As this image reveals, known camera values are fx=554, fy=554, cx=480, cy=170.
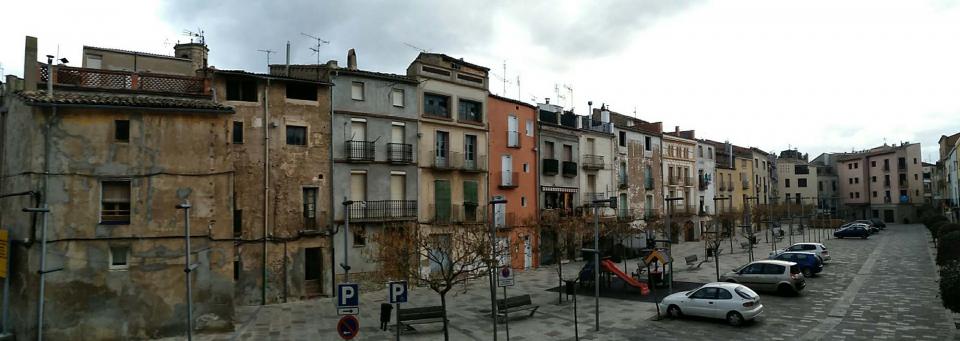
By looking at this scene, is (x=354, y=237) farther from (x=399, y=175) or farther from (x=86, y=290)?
(x=86, y=290)

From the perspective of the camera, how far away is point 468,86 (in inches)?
1506

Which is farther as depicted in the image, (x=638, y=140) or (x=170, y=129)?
(x=638, y=140)

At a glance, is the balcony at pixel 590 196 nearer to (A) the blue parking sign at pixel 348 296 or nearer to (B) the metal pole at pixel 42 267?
(A) the blue parking sign at pixel 348 296

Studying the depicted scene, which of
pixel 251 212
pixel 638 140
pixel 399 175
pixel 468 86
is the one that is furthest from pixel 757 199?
pixel 251 212

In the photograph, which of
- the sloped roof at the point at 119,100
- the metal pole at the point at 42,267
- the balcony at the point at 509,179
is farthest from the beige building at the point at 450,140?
the metal pole at the point at 42,267

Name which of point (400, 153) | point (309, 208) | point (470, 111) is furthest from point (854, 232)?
point (309, 208)

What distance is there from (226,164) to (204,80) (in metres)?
3.55

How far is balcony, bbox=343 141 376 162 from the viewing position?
102 ft

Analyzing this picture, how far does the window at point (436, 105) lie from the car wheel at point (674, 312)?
19.2m

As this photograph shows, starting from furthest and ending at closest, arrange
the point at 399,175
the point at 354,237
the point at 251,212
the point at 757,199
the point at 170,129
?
the point at 757,199, the point at 399,175, the point at 354,237, the point at 251,212, the point at 170,129

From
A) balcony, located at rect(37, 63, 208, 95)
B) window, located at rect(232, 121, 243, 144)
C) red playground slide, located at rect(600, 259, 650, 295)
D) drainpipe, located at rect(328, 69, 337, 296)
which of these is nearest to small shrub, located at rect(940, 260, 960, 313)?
red playground slide, located at rect(600, 259, 650, 295)

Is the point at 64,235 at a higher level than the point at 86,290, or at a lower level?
higher

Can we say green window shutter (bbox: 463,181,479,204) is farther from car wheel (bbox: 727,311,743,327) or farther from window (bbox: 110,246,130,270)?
window (bbox: 110,246,130,270)

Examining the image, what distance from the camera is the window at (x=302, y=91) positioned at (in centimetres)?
2961
